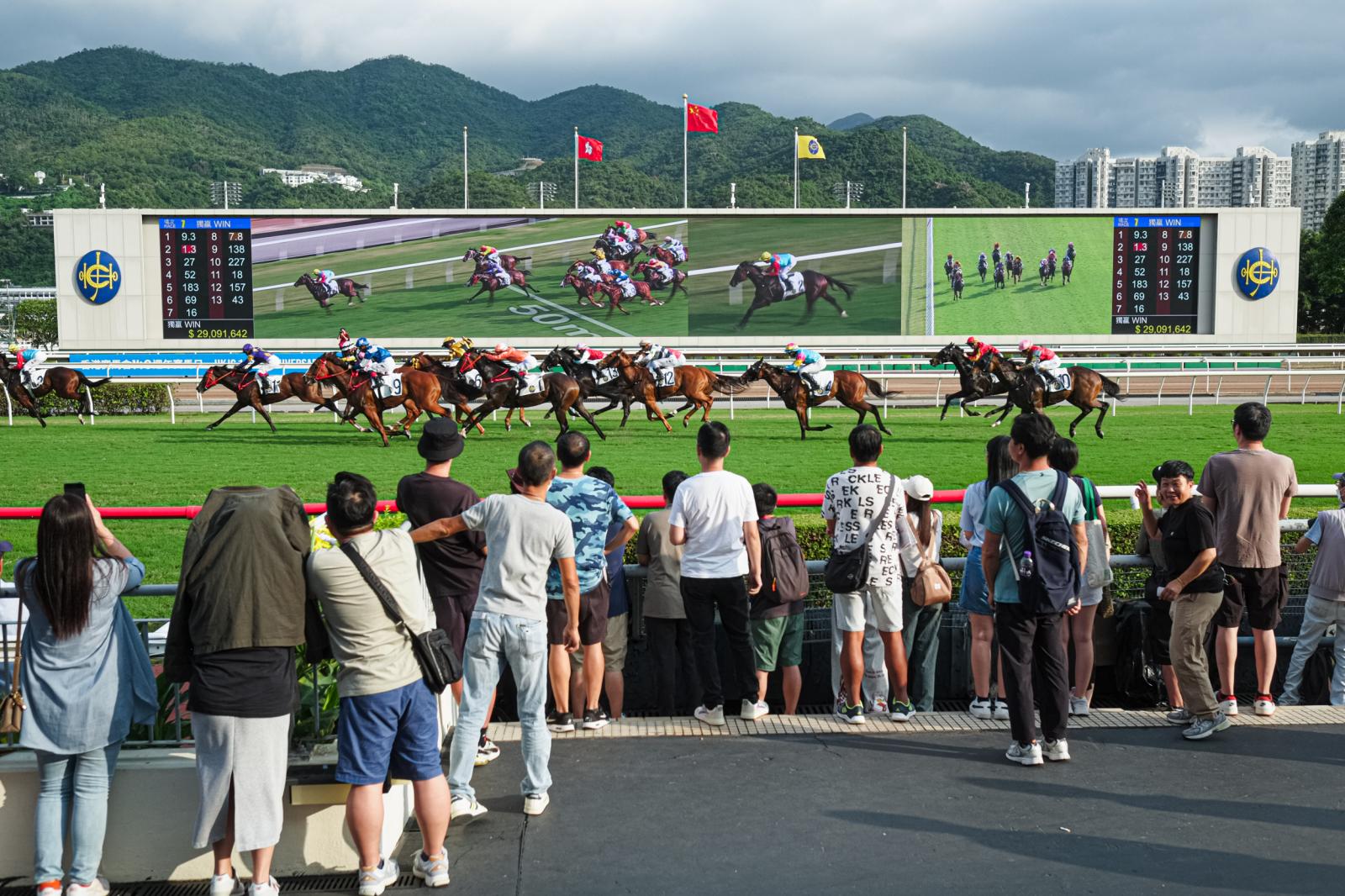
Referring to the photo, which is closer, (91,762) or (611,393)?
(91,762)

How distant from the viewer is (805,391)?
16203 mm

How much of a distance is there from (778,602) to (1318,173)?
4451 inches

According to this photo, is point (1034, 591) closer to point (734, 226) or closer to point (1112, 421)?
point (1112, 421)

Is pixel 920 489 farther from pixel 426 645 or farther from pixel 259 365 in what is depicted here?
pixel 259 365

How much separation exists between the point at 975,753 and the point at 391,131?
A: 152 metres

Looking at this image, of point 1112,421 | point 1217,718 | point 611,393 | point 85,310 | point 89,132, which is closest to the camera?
point 1217,718

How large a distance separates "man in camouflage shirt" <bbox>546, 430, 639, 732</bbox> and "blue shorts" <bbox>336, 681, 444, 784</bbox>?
3.24 ft

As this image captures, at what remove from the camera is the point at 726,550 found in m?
5.03

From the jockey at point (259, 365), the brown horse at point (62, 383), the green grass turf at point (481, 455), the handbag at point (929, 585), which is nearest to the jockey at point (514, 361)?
the green grass turf at point (481, 455)

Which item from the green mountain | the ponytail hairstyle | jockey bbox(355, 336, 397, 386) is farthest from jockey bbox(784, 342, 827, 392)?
the green mountain

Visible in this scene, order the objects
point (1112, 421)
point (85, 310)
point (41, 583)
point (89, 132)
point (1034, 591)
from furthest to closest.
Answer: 1. point (89, 132)
2. point (85, 310)
3. point (1112, 421)
4. point (1034, 591)
5. point (41, 583)

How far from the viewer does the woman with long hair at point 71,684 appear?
3.49 metres

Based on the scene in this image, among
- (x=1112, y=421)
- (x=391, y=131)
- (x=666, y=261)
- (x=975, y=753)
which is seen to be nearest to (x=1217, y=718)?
(x=975, y=753)

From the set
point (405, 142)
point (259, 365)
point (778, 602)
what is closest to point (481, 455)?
point (259, 365)
